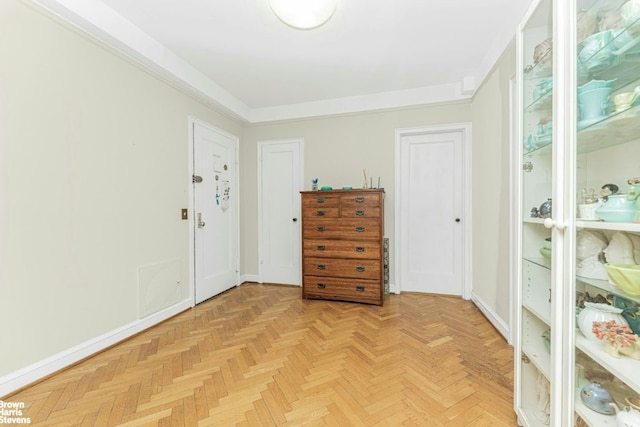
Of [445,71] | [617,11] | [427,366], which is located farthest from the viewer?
[445,71]

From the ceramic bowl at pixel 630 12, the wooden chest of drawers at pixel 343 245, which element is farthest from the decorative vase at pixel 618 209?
the wooden chest of drawers at pixel 343 245

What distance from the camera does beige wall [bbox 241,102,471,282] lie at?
11.4 ft

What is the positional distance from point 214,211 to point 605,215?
136 inches

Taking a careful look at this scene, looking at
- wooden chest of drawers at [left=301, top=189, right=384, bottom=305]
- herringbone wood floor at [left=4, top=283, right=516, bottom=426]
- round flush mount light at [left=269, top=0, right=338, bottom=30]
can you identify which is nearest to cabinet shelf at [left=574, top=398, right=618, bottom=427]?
herringbone wood floor at [left=4, top=283, right=516, bottom=426]

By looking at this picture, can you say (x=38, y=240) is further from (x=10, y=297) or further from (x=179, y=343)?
(x=179, y=343)

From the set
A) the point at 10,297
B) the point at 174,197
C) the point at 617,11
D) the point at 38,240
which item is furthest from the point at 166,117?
the point at 617,11

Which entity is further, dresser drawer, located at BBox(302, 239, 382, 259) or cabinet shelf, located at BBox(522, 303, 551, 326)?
dresser drawer, located at BBox(302, 239, 382, 259)


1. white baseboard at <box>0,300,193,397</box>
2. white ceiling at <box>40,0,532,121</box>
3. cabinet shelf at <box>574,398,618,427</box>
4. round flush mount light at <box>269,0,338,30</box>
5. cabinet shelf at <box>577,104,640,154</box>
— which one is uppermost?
white ceiling at <box>40,0,532,121</box>

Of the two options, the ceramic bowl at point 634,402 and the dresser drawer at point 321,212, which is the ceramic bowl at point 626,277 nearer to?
the ceramic bowl at point 634,402

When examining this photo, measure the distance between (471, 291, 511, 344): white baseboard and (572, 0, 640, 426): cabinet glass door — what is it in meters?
1.34

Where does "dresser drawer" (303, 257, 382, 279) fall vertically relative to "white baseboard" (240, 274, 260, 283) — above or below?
above

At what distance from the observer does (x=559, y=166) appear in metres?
1.06

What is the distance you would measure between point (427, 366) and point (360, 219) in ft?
5.32

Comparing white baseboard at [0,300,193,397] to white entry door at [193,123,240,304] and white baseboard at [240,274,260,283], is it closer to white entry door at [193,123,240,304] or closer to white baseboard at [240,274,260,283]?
white entry door at [193,123,240,304]
